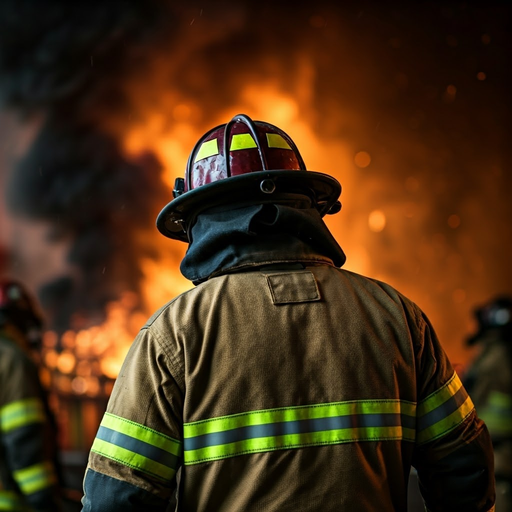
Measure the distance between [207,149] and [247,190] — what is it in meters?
0.24

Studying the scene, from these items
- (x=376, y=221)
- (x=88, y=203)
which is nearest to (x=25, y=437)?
(x=376, y=221)

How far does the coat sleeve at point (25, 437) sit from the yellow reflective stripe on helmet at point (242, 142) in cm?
218

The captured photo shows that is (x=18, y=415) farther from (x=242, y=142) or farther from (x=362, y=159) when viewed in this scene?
(x=362, y=159)

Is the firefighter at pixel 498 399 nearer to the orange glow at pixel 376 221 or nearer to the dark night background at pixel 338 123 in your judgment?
the dark night background at pixel 338 123

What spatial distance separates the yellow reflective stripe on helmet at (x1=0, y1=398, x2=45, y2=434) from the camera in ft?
10.5

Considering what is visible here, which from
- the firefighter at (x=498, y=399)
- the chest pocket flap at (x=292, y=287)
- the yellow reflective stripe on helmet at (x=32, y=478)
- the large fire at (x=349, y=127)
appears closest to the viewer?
the chest pocket flap at (x=292, y=287)

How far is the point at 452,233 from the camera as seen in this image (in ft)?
30.8

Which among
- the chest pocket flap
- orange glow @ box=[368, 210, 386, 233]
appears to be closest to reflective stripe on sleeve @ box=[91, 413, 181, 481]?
the chest pocket flap

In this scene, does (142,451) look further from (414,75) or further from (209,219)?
(414,75)

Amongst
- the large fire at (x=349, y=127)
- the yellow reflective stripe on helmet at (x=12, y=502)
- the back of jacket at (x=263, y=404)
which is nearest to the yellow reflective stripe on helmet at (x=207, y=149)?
the back of jacket at (x=263, y=404)

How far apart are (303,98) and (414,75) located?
5.35ft

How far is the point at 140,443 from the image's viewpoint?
129 cm

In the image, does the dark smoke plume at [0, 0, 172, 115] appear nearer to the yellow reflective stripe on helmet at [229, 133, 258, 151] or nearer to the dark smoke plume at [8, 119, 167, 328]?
the dark smoke plume at [8, 119, 167, 328]

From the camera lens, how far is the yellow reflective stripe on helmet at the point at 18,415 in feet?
10.5
